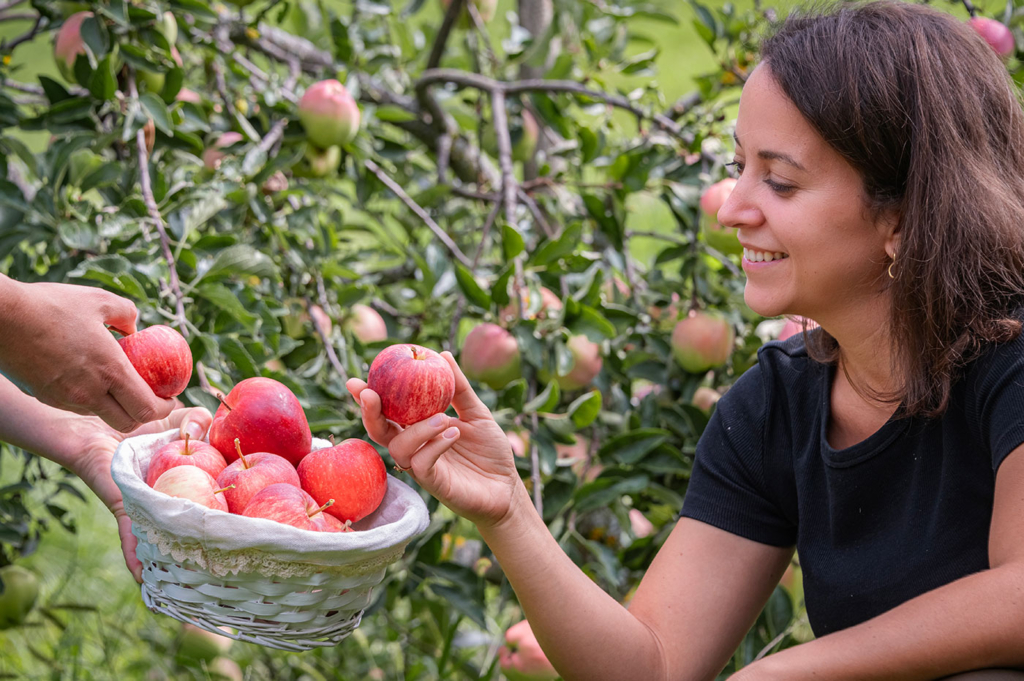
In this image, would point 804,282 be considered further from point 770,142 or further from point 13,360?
point 13,360

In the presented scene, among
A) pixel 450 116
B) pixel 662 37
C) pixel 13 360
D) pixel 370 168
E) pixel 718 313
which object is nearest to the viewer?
pixel 13 360

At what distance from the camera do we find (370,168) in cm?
172

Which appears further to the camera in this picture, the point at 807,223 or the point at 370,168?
the point at 370,168

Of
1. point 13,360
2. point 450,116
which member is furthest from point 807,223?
point 450,116

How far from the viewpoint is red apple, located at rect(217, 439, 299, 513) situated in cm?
91

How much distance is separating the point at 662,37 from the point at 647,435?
15.2 feet

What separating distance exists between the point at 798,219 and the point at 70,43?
4.08 ft

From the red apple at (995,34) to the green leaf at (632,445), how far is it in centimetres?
90

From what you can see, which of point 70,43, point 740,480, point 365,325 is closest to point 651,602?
point 740,480

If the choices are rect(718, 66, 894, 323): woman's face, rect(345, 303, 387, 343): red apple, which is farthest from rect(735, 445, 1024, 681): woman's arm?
rect(345, 303, 387, 343): red apple

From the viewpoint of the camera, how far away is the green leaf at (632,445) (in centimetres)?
138

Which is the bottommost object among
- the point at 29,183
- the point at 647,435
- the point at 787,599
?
the point at 787,599

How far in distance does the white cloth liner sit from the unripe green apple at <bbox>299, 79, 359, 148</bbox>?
825mm

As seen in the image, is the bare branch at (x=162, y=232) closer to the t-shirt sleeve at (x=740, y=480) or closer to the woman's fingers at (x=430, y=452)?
the woman's fingers at (x=430, y=452)
